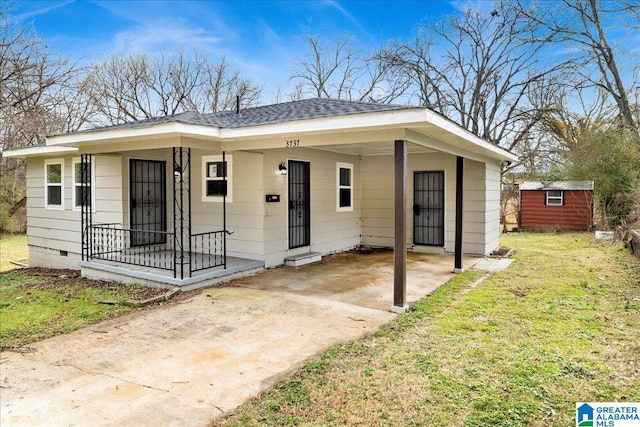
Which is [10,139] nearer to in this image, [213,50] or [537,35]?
[213,50]

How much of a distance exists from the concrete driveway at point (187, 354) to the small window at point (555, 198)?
11.8 m

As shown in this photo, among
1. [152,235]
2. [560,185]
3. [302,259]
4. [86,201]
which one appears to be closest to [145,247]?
[152,235]

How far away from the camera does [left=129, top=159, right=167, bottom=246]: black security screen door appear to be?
27.3 feet

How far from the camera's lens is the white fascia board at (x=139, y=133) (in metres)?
5.81

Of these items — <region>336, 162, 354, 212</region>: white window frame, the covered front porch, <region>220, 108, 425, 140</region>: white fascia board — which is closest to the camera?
<region>220, 108, 425, 140</region>: white fascia board

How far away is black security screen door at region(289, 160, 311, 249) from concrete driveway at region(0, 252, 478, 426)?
2.10 metres

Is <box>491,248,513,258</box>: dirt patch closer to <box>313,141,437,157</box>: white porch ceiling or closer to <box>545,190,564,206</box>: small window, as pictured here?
<box>313,141,437,157</box>: white porch ceiling

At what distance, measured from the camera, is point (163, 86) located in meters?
22.5

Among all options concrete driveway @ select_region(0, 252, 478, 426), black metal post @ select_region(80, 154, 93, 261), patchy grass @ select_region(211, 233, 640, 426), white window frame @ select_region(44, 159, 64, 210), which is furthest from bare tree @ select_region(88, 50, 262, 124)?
patchy grass @ select_region(211, 233, 640, 426)

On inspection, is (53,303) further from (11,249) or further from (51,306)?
(11,249)

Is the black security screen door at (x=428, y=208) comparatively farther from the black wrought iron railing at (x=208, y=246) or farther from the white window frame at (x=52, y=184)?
the white window frame at (x=52, y=184)

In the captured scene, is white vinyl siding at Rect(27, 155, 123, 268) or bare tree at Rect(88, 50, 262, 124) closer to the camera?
white vinyl siding at Rect(27, 155, 123, 268)

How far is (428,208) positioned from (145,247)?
21.6 ft

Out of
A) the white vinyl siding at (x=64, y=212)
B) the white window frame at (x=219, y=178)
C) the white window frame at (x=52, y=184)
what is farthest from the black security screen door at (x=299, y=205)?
the white window frame at (x=52, y=184)
